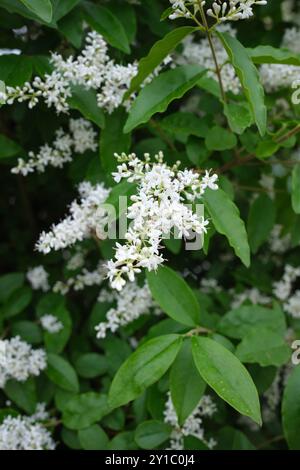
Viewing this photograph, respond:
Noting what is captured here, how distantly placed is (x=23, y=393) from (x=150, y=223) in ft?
3.04

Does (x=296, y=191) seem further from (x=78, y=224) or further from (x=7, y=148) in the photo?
(x=7, y=148)

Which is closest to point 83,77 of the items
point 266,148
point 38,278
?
point 266,148

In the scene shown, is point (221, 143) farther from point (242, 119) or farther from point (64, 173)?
point (64, 173)

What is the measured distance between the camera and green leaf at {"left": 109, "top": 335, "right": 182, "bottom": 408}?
55.6 inches

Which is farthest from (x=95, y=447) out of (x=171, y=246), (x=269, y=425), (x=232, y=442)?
(x=269, y=425)

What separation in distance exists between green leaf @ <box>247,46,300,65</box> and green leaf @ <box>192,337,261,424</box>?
693 millimetres

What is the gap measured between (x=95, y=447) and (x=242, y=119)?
1.00 m

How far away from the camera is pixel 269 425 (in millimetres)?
2299

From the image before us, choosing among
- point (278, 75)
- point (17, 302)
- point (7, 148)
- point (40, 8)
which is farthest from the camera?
point (17, 302)

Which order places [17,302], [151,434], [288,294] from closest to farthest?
[151,434] < [17,302] < [288,294]

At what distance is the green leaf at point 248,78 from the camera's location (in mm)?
1378

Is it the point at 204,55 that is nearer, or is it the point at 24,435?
the point at 24,435

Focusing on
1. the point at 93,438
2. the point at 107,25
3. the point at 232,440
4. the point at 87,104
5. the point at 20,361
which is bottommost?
the point at 232,440

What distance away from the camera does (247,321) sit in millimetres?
1856
